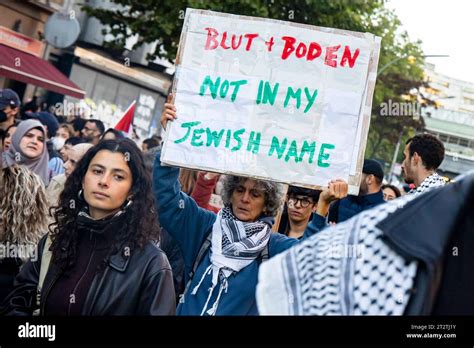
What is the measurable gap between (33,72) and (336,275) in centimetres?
449

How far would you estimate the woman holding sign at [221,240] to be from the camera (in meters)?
2.63

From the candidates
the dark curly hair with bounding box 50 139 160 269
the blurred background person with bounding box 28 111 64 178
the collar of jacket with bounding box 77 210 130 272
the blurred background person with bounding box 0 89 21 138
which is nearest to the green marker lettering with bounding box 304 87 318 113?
the dark curly hair with bounding box 50 139 160 269

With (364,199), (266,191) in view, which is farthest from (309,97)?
(364,199)

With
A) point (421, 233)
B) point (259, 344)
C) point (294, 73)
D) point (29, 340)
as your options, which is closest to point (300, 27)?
point (294, 73)

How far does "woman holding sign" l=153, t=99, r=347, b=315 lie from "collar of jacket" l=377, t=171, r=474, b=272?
113 cm

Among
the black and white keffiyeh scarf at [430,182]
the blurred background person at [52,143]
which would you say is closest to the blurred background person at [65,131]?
the blurred background person at [52,143]

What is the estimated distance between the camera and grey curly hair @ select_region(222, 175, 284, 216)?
2799mm

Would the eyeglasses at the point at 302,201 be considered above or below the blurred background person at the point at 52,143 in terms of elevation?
above

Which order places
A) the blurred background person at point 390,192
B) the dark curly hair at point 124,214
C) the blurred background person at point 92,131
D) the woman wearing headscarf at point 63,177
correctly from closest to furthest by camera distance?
the dark curly hair at point 124,214 < the woman wearing headscarf at point 63,177 < the blurred background person at point 92,131 < the blurred background person at point 390,192

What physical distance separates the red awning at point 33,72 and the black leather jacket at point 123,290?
7.63ft

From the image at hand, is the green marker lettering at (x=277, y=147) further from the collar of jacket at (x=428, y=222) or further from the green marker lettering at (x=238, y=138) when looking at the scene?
the collar of jacket at (x=428, y=222)

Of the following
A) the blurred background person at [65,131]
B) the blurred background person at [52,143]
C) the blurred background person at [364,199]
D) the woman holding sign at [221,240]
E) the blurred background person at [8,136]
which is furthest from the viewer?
the blurred background person at [65,131]

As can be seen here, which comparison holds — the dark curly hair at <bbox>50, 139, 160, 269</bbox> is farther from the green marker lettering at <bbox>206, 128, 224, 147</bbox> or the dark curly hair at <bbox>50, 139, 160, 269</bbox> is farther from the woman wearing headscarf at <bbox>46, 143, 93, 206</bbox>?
the woman wearing headscarf at <bbox>46, 143, 93, 206</bbox>

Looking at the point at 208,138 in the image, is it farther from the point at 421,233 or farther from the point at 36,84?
the point at 36,84
